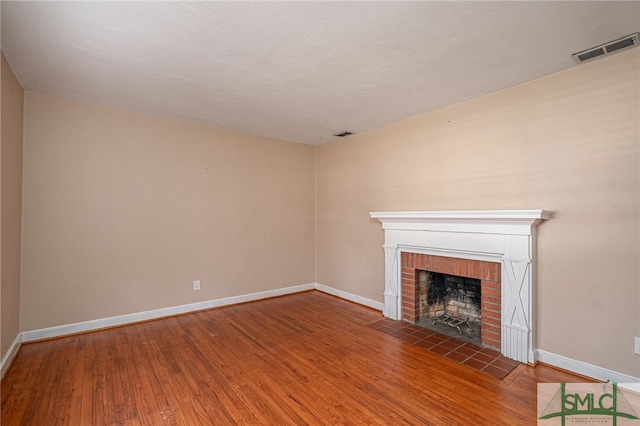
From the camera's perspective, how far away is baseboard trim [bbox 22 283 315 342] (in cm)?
315

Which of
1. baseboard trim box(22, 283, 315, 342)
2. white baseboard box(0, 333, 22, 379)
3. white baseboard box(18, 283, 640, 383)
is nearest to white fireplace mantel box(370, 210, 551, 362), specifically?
white baseboard box(18, 283, 640, 383)

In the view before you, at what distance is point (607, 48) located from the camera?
223 cm

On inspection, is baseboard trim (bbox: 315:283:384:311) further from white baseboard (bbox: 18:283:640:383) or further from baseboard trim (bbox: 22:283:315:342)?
baseboard trim (bbox: 22:283:315:342)

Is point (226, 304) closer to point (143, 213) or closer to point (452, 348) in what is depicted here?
point (143, 213)

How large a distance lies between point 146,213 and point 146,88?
1.53m

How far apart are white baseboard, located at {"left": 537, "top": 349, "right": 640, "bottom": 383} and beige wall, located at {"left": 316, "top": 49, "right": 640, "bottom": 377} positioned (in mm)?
51

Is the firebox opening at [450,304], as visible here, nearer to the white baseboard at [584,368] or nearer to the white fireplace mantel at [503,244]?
the white fireplace mantel at [503,244]

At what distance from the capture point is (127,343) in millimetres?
3094

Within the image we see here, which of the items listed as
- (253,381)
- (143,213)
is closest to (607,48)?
(253,381)

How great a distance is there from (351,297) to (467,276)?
1.88 metres

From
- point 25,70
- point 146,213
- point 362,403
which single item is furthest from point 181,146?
point 362,403

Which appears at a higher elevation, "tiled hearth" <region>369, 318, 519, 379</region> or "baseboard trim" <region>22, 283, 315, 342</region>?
"baseboard trim" <region>22, 283, 315, 342</region>

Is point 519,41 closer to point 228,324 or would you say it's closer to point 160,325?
point 228,324

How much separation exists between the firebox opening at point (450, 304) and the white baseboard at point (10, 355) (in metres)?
3.92
